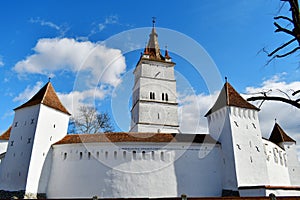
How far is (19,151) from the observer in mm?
18469

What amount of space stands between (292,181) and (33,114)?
25444mm

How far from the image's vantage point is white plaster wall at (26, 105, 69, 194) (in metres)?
17.5

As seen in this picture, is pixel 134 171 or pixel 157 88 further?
pixel 157 88

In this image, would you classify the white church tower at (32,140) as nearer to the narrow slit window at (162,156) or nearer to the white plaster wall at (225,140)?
the narrow slit window at (162,156)

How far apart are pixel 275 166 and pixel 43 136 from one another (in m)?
19.5

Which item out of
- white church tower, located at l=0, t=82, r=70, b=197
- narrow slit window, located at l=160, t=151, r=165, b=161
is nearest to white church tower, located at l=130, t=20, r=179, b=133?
narrow slit window, located at l=160, t=151, r=165, b=161

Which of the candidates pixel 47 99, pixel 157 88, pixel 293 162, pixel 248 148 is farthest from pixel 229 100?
pixel 47 99

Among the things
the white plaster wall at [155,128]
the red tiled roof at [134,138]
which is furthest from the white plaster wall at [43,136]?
the white plaster wall at [155,128]

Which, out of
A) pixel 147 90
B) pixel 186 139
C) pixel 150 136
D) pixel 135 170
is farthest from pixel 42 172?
pixel 147 90

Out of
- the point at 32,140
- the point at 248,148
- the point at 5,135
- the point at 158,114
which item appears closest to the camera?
the point at 32,140

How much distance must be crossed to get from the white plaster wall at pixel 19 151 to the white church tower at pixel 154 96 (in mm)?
11684

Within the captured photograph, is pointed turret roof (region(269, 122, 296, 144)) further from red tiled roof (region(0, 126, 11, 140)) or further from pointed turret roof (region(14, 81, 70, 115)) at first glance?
red tiled roof (region(0, 126, 11, 140))

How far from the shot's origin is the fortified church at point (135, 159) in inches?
682

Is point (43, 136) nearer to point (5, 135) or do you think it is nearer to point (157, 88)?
point (5, 135)
